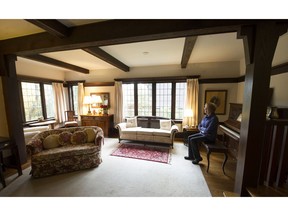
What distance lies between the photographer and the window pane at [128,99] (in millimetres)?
4883

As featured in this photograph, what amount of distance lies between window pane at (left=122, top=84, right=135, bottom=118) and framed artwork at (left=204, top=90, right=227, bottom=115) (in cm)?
269

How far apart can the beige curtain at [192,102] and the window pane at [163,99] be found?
635mm

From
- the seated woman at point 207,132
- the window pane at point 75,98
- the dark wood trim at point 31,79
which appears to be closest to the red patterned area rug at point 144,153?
the seated woman at point 207,132

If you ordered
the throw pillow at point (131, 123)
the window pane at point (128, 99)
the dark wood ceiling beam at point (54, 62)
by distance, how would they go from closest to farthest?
the dark wood ceiling beam at point (54, 62), the throw pillow at point (131, 123), the window pane at point (128, 99)

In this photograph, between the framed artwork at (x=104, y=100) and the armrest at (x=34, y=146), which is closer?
the armrest at (x=34, y=146)

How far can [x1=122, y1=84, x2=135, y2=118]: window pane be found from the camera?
4.88 metres

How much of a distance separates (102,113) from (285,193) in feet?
16.2

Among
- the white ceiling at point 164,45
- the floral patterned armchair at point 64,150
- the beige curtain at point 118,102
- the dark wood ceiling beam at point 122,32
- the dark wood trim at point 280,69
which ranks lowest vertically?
the floral patterned armchair at point 64,150

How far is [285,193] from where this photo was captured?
1.29m

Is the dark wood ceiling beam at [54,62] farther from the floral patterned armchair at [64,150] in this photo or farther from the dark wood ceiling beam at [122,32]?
the floral patterned armchair at [64,150]

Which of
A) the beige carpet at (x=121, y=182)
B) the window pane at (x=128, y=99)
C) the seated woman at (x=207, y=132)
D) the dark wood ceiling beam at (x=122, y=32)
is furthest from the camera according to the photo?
the window pane at (x=128, y=99)
